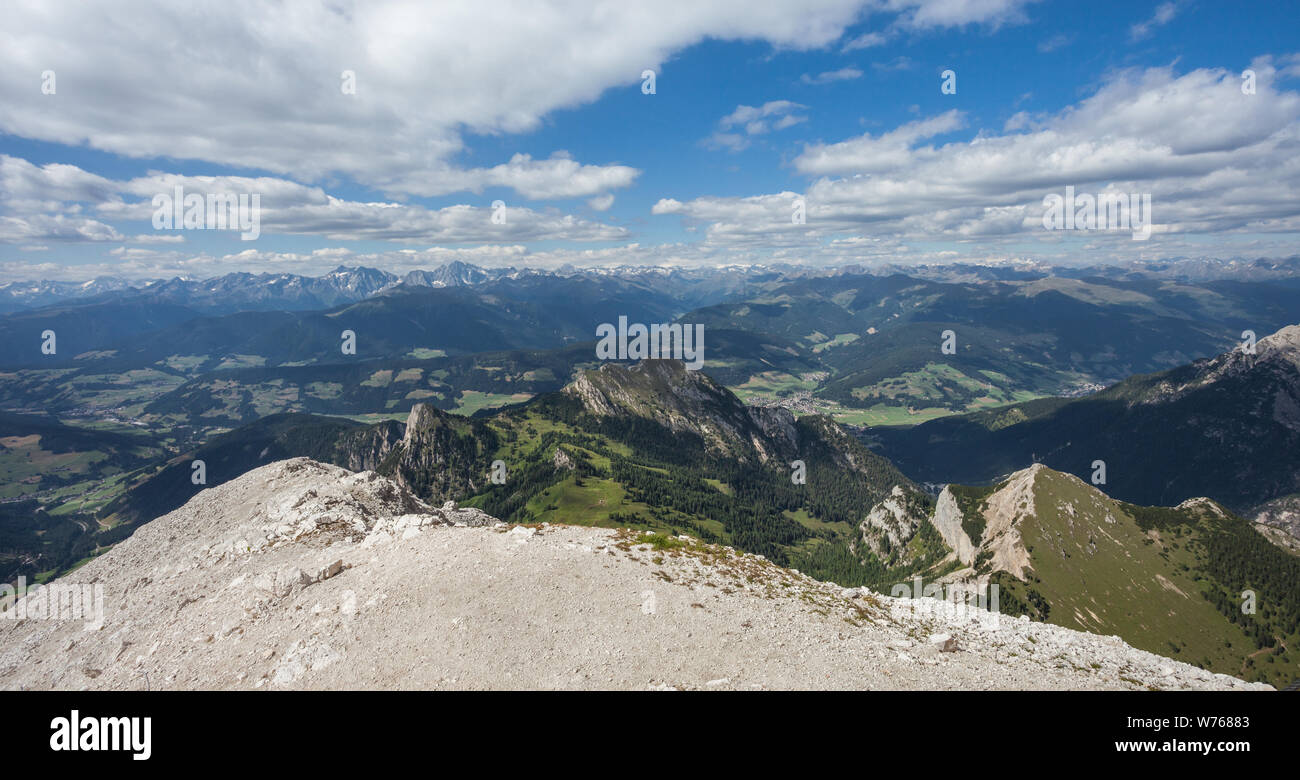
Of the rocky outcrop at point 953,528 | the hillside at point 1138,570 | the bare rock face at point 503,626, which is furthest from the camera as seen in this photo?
the rocky outcrop at point 953,528

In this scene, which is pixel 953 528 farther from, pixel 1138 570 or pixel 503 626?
pixel 503 626

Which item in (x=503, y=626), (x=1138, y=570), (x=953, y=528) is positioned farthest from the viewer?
(x=953, y=528)

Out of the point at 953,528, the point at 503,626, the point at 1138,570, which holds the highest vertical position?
the point at 503,626

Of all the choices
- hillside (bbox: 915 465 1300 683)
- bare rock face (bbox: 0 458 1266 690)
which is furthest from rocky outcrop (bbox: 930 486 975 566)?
bare rock face (bbox: 0 458 1266 690)

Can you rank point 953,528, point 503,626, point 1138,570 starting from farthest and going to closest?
1. point 953,528
2. point 1138,570
3. point 503,626

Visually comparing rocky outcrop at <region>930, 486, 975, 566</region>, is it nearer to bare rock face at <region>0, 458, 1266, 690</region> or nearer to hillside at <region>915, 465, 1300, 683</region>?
hillside at <region>915, 465, 1300, 683</region>

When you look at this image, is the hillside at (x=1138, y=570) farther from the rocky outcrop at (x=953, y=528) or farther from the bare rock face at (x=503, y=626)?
the bare rock face at (x=503, y=626)

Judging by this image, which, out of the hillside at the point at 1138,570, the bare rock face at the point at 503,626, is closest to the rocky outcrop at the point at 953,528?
the hillside at the point at 1138,570

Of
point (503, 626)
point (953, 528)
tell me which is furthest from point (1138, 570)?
point (503, 626)

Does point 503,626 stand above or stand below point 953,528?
above
